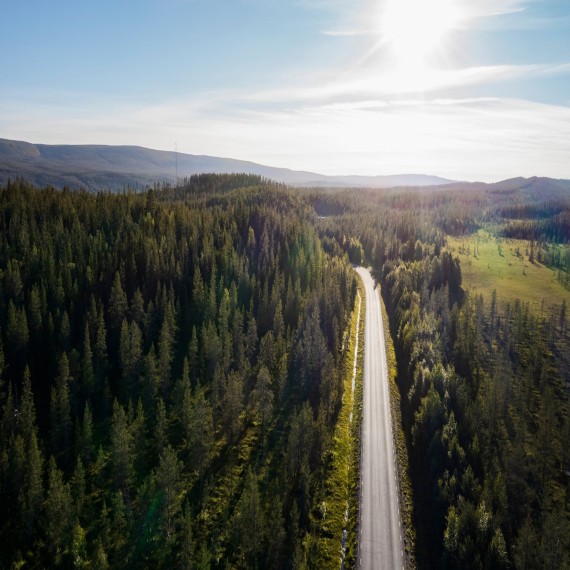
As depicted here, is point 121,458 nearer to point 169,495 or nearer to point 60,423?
point 169,495

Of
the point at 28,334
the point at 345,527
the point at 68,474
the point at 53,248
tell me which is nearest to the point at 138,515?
the point at 68,474

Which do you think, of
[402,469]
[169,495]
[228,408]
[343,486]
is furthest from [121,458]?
[402,469]

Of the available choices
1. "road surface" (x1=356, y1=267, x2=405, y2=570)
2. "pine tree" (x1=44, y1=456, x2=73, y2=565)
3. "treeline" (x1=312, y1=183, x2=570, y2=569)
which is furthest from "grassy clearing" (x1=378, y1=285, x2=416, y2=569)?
"pine tree" (x1=44, y1=456, x2=73, y2=565)

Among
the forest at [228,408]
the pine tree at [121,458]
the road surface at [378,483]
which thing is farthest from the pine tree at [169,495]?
the road surface at [378,483]

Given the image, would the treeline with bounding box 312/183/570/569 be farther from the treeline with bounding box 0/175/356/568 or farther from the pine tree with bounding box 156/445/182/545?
the pine tree with bounding box 156/445/182/545

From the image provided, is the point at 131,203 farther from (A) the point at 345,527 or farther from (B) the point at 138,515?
(A) the point at 345,527
